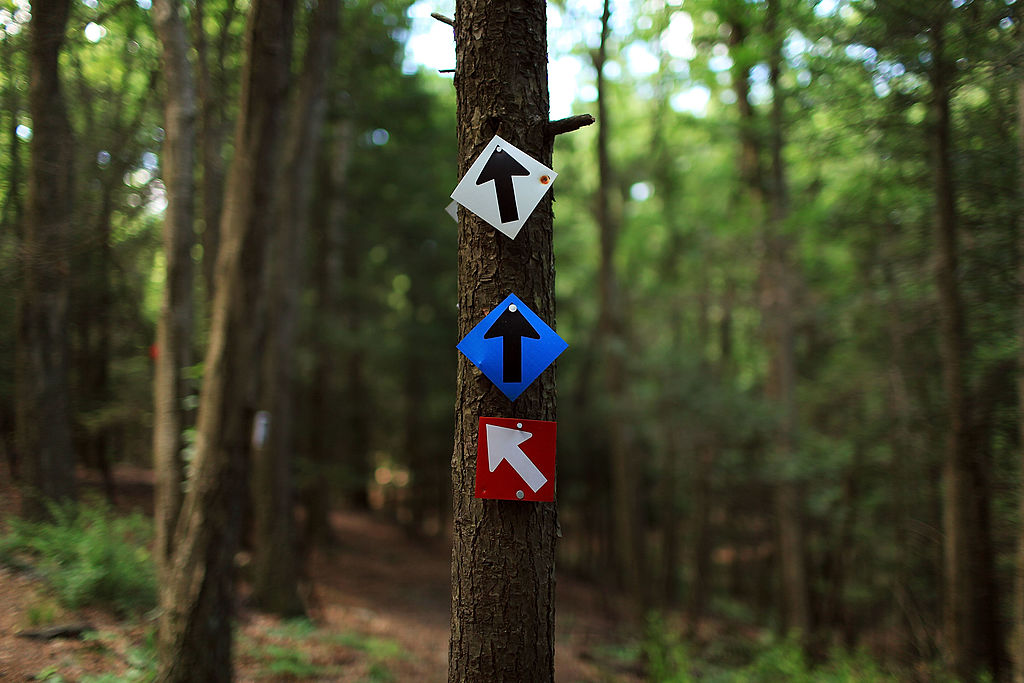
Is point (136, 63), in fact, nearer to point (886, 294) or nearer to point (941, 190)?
point (941, 190)

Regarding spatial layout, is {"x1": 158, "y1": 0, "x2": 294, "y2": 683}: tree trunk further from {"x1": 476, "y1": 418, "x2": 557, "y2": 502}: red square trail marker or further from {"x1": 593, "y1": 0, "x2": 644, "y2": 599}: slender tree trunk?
{"x1": 593, "y1": 0, "x2": 644, "y2": 599}: slender tree trunk

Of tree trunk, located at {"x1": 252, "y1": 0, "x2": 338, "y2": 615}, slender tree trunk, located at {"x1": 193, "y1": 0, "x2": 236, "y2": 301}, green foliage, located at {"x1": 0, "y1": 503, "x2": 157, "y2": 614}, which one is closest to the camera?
green foliage, located at {"x1": 0, "y1": 503, "x2": 157, "y2": 614}

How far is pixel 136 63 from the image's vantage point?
8.20 m

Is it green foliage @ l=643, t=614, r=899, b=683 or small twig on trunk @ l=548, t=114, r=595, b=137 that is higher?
small twig on trunk @ l=548, t=114, r=595, b=137

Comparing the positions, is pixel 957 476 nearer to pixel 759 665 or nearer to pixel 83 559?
pixel 759 665

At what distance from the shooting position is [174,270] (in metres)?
6.39

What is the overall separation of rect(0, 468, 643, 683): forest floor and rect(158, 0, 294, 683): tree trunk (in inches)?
18.8

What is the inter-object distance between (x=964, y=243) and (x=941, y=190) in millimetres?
771

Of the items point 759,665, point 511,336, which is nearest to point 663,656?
point 759,665

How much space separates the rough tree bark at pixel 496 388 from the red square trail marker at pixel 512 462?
4 centimetres

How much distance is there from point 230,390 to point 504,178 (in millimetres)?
3001

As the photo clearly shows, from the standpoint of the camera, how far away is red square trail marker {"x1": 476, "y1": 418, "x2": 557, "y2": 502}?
8.79 ft

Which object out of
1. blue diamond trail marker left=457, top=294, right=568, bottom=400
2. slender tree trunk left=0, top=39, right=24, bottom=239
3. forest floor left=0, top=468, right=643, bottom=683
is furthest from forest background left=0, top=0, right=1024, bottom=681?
blue diamond trail marker left=457, top=294, right=568, bottom=400

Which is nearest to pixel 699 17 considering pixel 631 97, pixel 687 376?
pixel 687 376
